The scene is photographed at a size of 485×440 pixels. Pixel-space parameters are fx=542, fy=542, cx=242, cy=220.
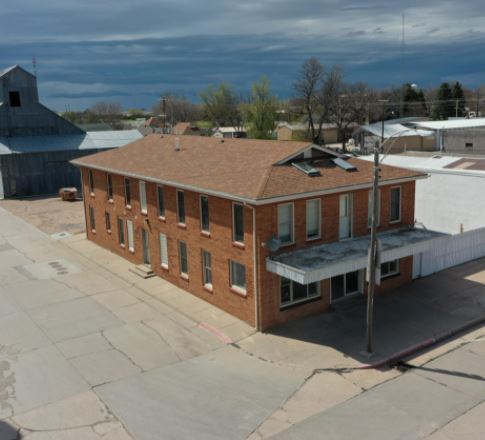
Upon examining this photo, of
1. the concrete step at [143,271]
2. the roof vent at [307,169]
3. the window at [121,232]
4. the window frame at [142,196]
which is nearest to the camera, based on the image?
the roof vent at [307,169]

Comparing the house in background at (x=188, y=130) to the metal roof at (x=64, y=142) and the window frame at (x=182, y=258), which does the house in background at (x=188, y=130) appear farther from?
the window frame at (x=182, y=258)

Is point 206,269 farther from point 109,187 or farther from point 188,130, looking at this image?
point 188,130

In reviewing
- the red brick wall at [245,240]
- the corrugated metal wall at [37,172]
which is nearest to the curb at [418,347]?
the red brick wall at [245,240]

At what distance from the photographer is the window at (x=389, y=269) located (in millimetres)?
22984

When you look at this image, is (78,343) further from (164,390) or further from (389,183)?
(389,183)

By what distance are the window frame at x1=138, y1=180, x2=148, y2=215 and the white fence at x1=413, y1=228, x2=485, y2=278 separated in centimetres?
1275

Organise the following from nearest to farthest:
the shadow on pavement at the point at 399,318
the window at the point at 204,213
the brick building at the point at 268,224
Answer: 1. the shadow on pavement at the point at 399,318
2. the brick building at the point at 268,224
3. the window at the point at 204,213

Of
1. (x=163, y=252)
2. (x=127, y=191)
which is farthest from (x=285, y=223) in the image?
(x=127, y=191)

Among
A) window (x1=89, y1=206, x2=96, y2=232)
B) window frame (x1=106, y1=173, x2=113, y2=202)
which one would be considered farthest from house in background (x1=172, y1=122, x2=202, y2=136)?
window frame (x1=106, y1=173, x2=113, y2=202)

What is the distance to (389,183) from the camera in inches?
869

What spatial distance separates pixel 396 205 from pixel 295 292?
636 centimetres

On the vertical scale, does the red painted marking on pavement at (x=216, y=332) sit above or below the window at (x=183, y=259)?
below

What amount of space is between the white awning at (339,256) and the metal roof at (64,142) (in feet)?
129

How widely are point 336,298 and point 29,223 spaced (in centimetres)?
2606
